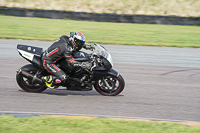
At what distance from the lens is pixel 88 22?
22.2 meters

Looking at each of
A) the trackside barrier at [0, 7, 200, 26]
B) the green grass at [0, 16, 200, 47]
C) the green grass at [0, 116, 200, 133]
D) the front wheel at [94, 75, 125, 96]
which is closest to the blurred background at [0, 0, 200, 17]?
the trackside barrier at [0, 7, 200, 26]

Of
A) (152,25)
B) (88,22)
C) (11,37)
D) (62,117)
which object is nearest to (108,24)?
(88,22)

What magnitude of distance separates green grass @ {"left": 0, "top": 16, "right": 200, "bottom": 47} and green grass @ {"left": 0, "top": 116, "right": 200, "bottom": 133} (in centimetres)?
1072

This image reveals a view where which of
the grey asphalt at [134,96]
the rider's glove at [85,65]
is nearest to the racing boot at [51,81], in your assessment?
the grey asphalt at [134,96]

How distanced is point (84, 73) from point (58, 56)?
79 centimetres

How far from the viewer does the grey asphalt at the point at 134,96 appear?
6.44 meters

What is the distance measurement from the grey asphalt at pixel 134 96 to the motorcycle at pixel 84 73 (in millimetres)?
280

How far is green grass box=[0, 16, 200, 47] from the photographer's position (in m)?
16.7

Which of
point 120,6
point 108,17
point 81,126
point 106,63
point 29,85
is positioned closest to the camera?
point 81,126

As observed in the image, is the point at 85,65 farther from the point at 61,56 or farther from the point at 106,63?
the point at 61,56

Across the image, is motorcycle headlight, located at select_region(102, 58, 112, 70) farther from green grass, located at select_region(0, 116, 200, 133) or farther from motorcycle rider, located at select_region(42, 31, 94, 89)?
green grass, located at select_region(0, 116, 200, 133)

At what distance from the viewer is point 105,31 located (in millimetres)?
19406

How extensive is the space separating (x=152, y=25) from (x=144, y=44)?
631 cm

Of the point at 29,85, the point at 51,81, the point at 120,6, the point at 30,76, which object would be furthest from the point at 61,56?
the point at 120,6
